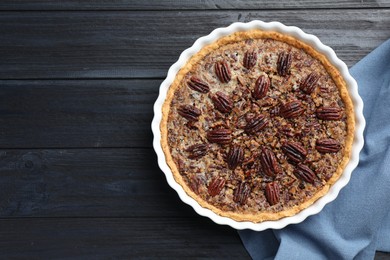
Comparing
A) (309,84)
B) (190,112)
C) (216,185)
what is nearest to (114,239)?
(216,185)

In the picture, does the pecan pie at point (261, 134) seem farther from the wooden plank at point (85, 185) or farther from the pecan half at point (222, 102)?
the wooden plank at point (85, 185)

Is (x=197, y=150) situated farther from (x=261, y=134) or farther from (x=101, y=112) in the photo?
(x=101, y=112)

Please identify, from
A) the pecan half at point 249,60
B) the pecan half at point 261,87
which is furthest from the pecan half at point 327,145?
the pecan half at point 249,60

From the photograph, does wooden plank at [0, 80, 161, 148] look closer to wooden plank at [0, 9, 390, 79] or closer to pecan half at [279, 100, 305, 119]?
wooden plank at [0, 9, 390, 79]

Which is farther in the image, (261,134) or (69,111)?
(69,111)

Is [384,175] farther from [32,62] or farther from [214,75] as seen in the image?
[32,62]

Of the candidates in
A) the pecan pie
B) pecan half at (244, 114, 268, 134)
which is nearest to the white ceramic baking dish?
the pecan pie

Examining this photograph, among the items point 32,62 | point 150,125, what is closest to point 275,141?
point 150,125

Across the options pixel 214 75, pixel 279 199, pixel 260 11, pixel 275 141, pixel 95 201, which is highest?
pixel 260 11
